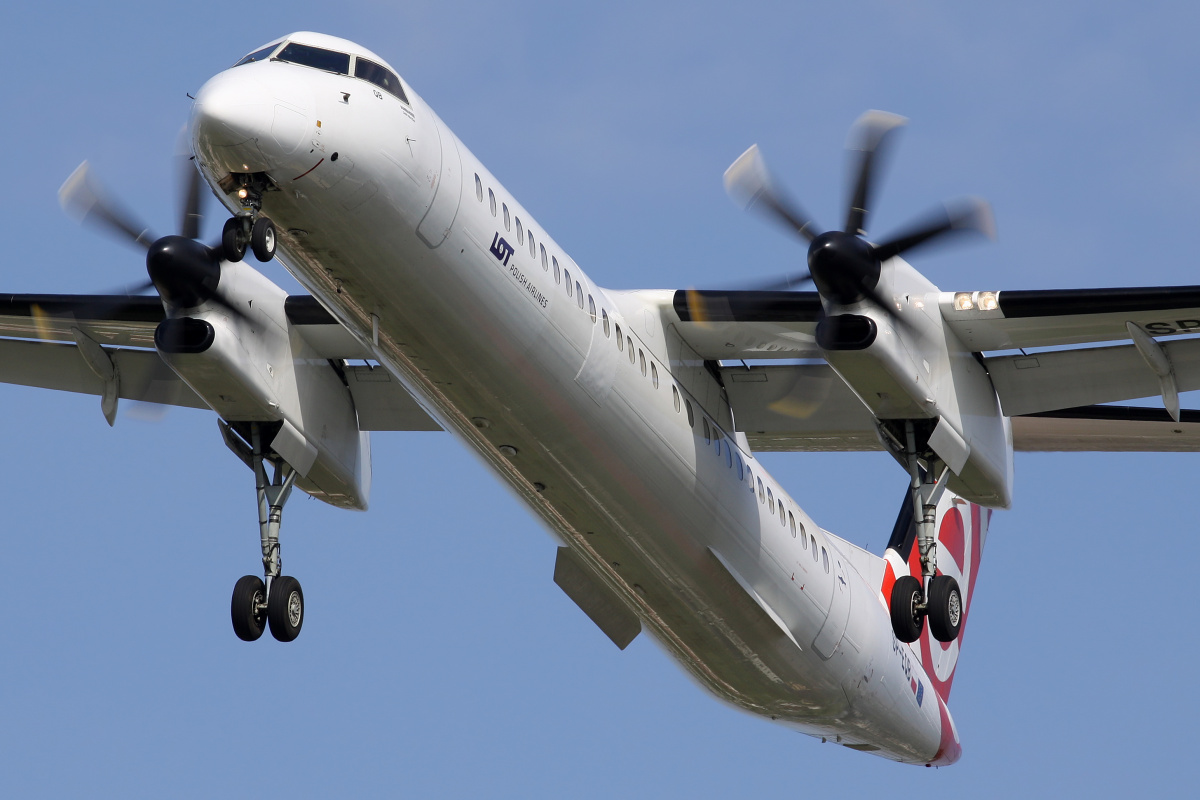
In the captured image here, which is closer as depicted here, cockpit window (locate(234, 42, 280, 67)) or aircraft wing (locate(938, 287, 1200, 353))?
cockpit window (locate(234, 42, 280, 67))

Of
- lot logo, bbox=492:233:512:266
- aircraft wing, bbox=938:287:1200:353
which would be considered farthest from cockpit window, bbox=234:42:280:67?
aircraft wing, bbox=938:287:1200:353

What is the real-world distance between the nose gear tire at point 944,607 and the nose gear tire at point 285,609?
6.38m

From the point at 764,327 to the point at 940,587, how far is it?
3176 mm

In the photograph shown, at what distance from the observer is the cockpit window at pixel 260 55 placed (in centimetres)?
1162

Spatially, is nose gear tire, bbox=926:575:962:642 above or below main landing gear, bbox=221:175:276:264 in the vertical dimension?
below

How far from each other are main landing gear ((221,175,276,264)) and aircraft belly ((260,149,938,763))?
0.62 ft

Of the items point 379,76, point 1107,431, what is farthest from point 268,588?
point 1107,431

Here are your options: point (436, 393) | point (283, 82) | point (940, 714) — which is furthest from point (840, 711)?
point (283, 82)

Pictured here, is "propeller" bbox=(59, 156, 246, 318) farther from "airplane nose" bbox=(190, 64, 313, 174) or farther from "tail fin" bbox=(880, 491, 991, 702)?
"tail fin" bbox=(880, 491, 991, 702)

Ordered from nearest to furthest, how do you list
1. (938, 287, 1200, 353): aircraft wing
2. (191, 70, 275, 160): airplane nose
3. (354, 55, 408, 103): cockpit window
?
(191, 70, 275, 160): airplane nose, (354, 55, 408, 103): cockpit window, (938, 287, 1200, 353): aircraft wing

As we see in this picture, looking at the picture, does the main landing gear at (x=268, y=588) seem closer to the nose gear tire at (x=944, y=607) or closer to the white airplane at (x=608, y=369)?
the white airplane at (x=608, y=369)

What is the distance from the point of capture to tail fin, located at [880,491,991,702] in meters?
20.8

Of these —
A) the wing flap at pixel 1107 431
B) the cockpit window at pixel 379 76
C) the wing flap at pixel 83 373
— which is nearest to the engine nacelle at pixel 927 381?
the wing flap at pixel 1107 431

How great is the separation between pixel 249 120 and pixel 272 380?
524cm
